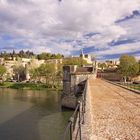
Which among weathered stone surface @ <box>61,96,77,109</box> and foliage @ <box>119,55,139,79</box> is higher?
foliage @ <box>119,55,139,79</box>

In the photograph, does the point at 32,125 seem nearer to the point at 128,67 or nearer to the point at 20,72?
the point at 128,67

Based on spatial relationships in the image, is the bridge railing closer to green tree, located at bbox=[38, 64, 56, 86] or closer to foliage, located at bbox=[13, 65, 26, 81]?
green tree, located at bbox=[38, 64, 56, 86]

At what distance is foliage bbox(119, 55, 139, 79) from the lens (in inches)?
2910

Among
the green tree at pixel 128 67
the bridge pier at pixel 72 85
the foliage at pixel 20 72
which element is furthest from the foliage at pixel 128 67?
the foliage at pixel 20 72

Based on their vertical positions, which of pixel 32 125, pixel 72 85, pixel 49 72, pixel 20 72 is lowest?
pixel 32 125

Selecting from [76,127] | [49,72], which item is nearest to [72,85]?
[76,127]

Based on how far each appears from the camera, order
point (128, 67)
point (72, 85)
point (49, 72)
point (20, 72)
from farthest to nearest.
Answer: point (20, 72), point (49, 72), point (128, 67), point (72, 85)

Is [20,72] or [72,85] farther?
[20,72]

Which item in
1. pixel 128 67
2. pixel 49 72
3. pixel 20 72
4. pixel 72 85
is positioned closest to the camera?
pixel 72 85

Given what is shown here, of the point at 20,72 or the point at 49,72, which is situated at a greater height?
the point at 49,72

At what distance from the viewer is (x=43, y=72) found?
89.6 metres

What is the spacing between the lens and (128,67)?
248 feet

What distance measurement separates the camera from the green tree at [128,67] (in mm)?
73969

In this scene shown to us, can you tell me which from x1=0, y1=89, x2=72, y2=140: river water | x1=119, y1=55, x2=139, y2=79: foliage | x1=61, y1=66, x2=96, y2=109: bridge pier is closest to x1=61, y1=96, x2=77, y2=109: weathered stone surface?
x1=61, y1=66, x2=96, y2=109: bridge pier
